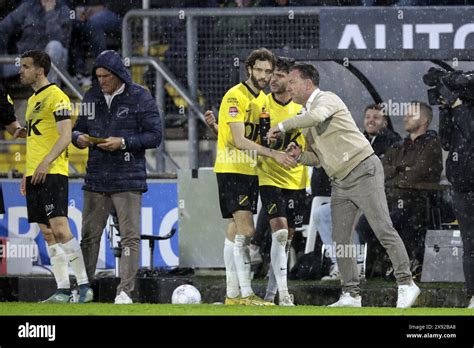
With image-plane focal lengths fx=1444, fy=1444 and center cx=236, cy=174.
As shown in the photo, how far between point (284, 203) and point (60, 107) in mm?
2107

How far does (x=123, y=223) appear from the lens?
12.4m

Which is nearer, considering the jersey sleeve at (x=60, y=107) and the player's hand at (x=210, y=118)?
the jersey sleeve at (x=60, y=107)

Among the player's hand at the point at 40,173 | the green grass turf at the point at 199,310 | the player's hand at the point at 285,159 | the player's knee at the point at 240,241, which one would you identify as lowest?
the green grass turf at the point at 199,310

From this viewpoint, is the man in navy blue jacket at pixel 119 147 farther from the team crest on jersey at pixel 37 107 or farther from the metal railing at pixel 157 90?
the metal railing at pixel 157 90

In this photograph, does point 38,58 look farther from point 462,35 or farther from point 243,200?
point 462,35

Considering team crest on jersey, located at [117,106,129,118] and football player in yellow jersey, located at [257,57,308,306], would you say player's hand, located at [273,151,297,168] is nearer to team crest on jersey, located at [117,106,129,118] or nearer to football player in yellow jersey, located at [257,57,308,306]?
football player in yellow jersey, located at [257,57,308,306]

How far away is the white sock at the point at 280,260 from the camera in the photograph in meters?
12.4

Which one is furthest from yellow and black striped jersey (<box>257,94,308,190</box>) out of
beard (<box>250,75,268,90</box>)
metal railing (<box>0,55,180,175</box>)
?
metal railing (<box>0,55,180,175</box>)

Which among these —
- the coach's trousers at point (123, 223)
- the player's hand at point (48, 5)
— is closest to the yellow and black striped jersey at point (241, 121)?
the coach's trousers at point (123, 223)

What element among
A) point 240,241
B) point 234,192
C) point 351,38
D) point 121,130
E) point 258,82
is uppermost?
point 351,38

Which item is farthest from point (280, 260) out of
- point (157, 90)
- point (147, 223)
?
point (157, 90)

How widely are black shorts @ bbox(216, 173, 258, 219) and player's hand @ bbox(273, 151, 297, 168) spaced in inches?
18.9
